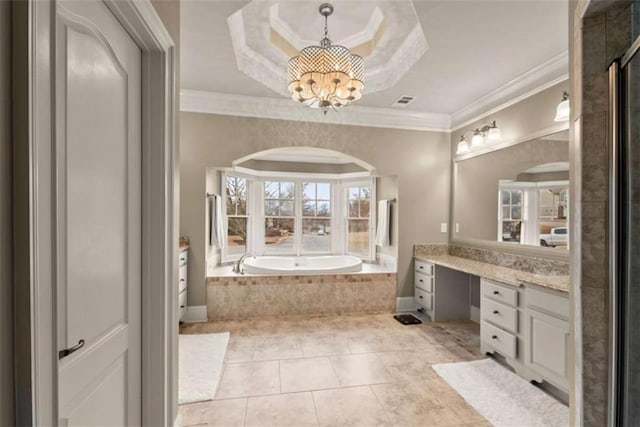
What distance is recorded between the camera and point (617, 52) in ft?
3.95

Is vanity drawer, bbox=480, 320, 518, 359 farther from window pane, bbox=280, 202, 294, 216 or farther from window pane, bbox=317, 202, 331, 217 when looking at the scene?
window pane, bbox=280, 202, 294, 216

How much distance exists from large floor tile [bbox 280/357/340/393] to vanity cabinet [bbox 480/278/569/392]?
147 cm

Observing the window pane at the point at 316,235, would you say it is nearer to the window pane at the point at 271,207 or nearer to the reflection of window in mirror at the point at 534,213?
the window pane at the point at 271,207

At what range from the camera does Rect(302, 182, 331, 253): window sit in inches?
211

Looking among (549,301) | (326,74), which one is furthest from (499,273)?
(326,74)

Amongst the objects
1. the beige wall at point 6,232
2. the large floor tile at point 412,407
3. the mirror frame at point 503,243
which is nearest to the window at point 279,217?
the mirror frame at point 503,243

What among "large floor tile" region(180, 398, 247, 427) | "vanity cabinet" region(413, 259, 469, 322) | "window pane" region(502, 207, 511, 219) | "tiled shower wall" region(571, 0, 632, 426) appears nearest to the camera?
"tiled shower wall" region(571, 0, 632, 426)

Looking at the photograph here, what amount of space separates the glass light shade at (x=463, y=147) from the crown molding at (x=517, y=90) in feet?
0.78

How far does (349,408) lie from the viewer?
2.03 metres

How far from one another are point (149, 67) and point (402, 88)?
102 inches

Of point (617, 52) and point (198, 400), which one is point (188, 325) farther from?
point (617, 52)

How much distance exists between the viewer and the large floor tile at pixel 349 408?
1900 millimetres

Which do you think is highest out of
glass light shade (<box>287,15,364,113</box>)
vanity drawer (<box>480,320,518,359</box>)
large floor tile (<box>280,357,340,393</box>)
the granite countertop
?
glass light shade (<box>287,15,364,113</box>)

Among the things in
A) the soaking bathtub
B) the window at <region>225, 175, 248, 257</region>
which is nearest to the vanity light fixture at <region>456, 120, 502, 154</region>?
the soaking bathtub
